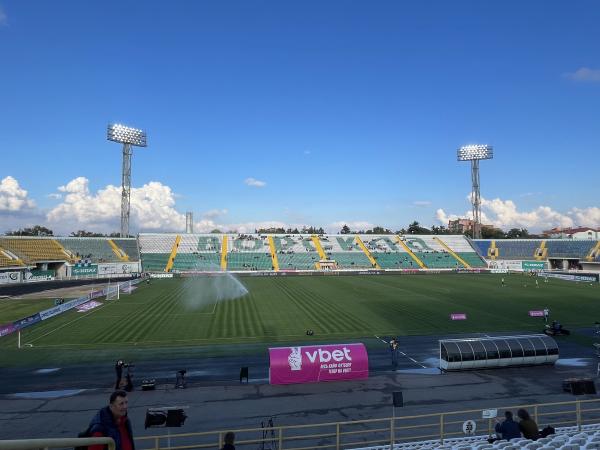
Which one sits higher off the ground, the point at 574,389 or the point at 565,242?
the point at 565,242

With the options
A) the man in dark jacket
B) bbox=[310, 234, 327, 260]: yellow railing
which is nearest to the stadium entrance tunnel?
the man in dark jacket

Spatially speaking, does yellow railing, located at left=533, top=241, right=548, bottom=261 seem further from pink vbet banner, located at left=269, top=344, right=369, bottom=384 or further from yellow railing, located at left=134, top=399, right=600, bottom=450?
pink vbet banner, located at left=269, top=344, right=369, bottom=384

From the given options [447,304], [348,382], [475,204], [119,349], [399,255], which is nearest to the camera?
[348,382]

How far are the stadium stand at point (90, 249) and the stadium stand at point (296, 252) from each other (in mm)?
34856

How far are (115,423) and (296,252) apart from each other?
93143mm

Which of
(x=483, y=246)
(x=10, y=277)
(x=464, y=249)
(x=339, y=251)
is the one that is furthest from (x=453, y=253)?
(x=10, y=277)

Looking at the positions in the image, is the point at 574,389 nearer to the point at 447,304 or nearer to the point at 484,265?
the point at 447,304

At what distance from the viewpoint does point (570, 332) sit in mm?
31234

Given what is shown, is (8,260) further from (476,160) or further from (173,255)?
(476,160)

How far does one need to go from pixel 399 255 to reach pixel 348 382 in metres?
80.2

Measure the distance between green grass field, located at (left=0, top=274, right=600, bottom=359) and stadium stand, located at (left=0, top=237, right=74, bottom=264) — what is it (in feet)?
88.6

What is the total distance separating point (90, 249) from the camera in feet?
277

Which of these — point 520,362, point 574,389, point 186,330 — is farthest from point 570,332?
point 186,330

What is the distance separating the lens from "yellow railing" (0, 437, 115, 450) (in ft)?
9.32
